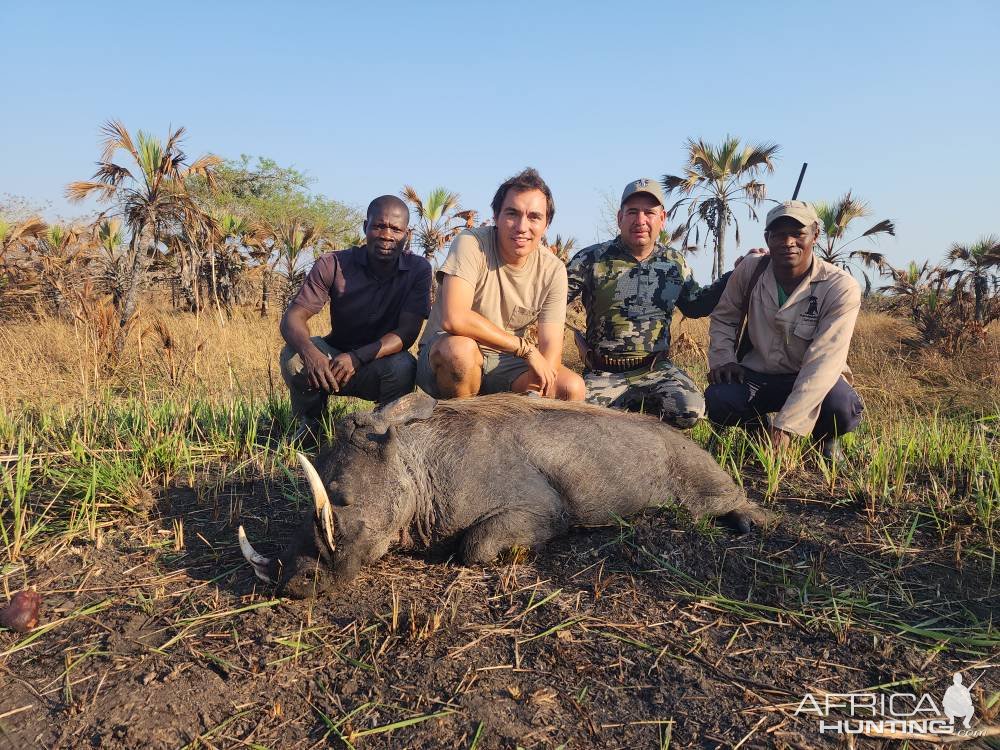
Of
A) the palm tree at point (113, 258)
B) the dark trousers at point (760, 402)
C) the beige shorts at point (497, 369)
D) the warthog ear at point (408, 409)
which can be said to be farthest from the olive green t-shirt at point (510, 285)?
the palm tree at point (113, 258)

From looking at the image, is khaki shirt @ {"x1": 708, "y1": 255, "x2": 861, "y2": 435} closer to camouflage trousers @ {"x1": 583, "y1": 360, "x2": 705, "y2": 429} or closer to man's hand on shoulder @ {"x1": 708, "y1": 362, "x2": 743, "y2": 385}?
man's hand on shoulder @ {"x1": 708, "y1": 362, "x2": 743, "y2": 385}

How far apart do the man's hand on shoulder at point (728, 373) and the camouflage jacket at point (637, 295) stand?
50cm

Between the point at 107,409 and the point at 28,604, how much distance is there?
6.82ft

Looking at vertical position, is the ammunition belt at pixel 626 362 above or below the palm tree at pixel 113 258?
below

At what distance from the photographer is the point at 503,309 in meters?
4.43

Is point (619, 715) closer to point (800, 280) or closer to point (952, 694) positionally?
point (952, 694)

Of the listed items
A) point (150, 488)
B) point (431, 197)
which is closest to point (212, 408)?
point (150, 488)

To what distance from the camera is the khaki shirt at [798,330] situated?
400 centimetres

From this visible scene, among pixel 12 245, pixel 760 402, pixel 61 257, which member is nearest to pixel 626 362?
pixel 760 402

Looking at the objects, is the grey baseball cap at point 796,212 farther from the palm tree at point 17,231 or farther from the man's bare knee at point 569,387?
the palm tree at point 17,231

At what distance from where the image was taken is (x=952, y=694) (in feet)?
6.43

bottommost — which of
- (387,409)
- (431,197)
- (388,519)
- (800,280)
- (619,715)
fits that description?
(619,715)

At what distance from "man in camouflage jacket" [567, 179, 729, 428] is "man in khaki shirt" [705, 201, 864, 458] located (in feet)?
0.98

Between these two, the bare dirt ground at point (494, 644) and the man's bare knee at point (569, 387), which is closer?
the bare dirt ground at point (494, 644)
